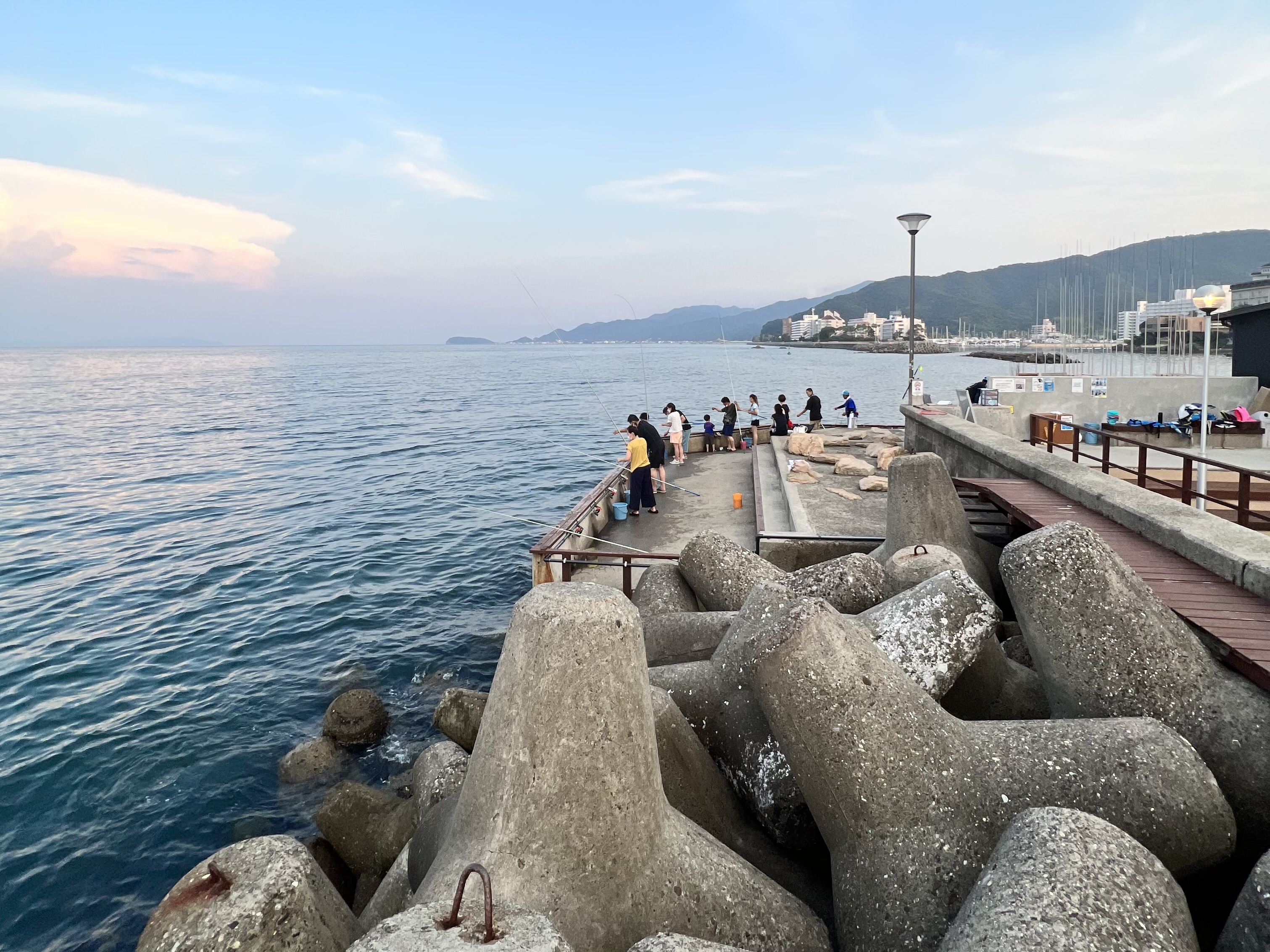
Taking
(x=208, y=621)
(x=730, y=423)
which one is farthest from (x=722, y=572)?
(x=730, y=423)

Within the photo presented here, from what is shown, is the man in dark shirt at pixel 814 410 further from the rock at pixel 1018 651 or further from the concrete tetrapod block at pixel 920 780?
the concrete tetrapod block at pixel 920 780

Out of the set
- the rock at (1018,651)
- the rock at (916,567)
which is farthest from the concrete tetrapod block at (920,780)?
the rock at (916,567)

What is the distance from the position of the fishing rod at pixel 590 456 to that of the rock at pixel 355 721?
732 centimetres

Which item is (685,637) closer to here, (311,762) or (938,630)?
(938,630)

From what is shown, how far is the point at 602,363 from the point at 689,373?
63.4 meters

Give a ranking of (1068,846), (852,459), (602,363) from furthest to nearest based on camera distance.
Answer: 1. (602,363)
2. (852,459)
3. (1068,846)

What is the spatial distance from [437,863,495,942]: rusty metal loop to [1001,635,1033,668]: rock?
464 cm

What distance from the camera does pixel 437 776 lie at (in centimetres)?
558

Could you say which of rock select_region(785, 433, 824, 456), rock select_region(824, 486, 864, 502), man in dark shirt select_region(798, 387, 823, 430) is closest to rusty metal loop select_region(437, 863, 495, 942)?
rock select_region(824, 486, 864, 502)

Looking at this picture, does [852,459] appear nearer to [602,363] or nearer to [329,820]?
[329,820]

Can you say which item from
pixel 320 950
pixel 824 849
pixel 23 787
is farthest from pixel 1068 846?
pixel 23 787

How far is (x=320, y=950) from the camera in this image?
3367 mm

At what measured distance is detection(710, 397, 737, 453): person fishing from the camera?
22531 millimetres

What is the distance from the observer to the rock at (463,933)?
237cm
